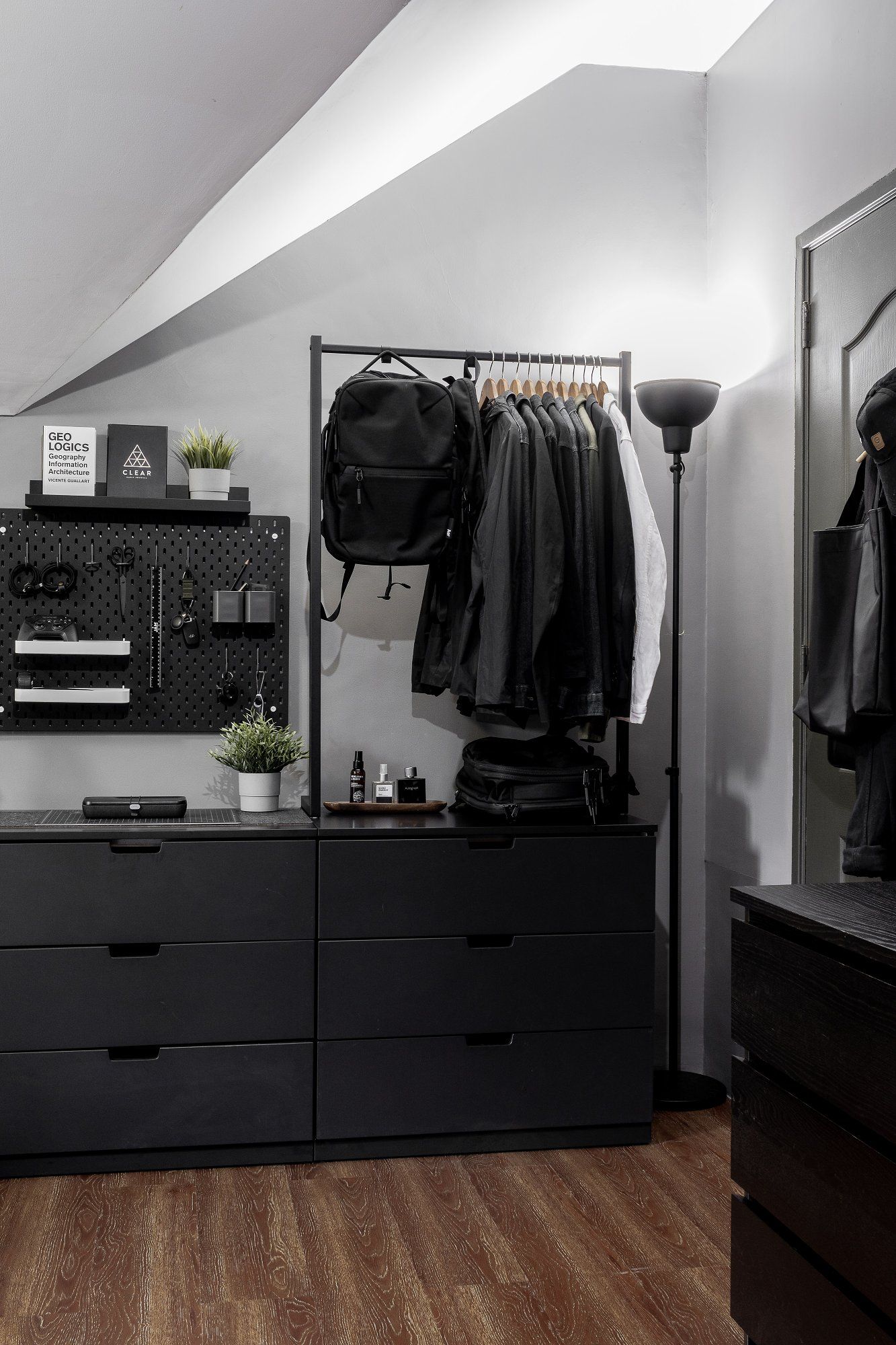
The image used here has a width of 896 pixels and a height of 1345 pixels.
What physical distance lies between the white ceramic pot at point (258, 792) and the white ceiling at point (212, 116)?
1127 mm

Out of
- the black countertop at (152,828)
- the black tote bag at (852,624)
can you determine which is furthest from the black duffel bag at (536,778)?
the black tote bag at (852,624)

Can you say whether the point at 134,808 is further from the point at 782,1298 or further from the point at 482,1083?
the point at 782,1298

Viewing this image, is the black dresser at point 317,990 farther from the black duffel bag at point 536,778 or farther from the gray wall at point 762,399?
the gray wall at point 762,399

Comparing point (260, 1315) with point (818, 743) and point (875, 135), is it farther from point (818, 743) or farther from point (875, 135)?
point (875, 135)

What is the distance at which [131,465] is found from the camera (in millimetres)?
3055

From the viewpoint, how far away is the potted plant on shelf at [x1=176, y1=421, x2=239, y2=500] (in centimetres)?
305

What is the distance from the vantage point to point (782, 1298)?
1589mm

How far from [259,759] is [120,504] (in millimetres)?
764

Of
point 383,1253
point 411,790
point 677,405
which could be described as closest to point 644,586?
point 677,405

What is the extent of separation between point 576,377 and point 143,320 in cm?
123

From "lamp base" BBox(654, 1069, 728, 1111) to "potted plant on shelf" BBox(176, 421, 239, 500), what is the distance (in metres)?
1.98

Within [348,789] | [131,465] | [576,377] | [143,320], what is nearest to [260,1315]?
[348,789]

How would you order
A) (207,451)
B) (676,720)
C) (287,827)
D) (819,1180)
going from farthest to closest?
(676,720)
(207,451)
(287,827)
(819,1180)

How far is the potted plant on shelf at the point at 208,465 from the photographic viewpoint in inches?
120
